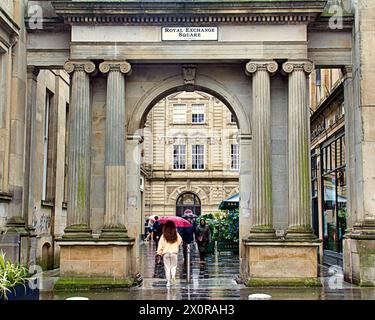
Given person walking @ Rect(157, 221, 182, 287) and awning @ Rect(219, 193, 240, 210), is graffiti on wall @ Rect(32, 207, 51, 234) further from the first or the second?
awning @ Rect(219, 193, 240, 210)

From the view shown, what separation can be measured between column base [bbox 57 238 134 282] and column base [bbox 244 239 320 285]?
3370 mm

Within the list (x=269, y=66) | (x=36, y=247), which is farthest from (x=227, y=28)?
(x=36, y=247)

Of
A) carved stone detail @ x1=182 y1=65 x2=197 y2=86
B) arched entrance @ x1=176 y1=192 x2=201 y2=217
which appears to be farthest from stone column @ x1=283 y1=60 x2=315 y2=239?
arched entrance @ x1=176 y1=192 x2=201 y2=217

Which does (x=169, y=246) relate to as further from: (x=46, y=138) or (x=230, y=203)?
(x=230, y=203)

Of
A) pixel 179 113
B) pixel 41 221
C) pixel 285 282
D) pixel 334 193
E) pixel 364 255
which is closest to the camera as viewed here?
pixel 285 282

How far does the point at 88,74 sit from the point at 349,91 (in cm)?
729

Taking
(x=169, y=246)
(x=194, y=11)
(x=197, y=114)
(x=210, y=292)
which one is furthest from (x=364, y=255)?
(x=197, y=114)

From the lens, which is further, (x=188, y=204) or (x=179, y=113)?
(x=179, y=113)

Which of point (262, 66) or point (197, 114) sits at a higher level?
point (197, 114)

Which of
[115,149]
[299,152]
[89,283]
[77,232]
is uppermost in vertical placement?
[115,149]

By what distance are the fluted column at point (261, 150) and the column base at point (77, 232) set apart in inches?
171

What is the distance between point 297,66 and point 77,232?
736 centimetres

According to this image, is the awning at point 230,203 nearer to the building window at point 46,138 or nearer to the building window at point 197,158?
the building window at point 46,138

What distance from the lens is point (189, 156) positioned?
58.3 m
